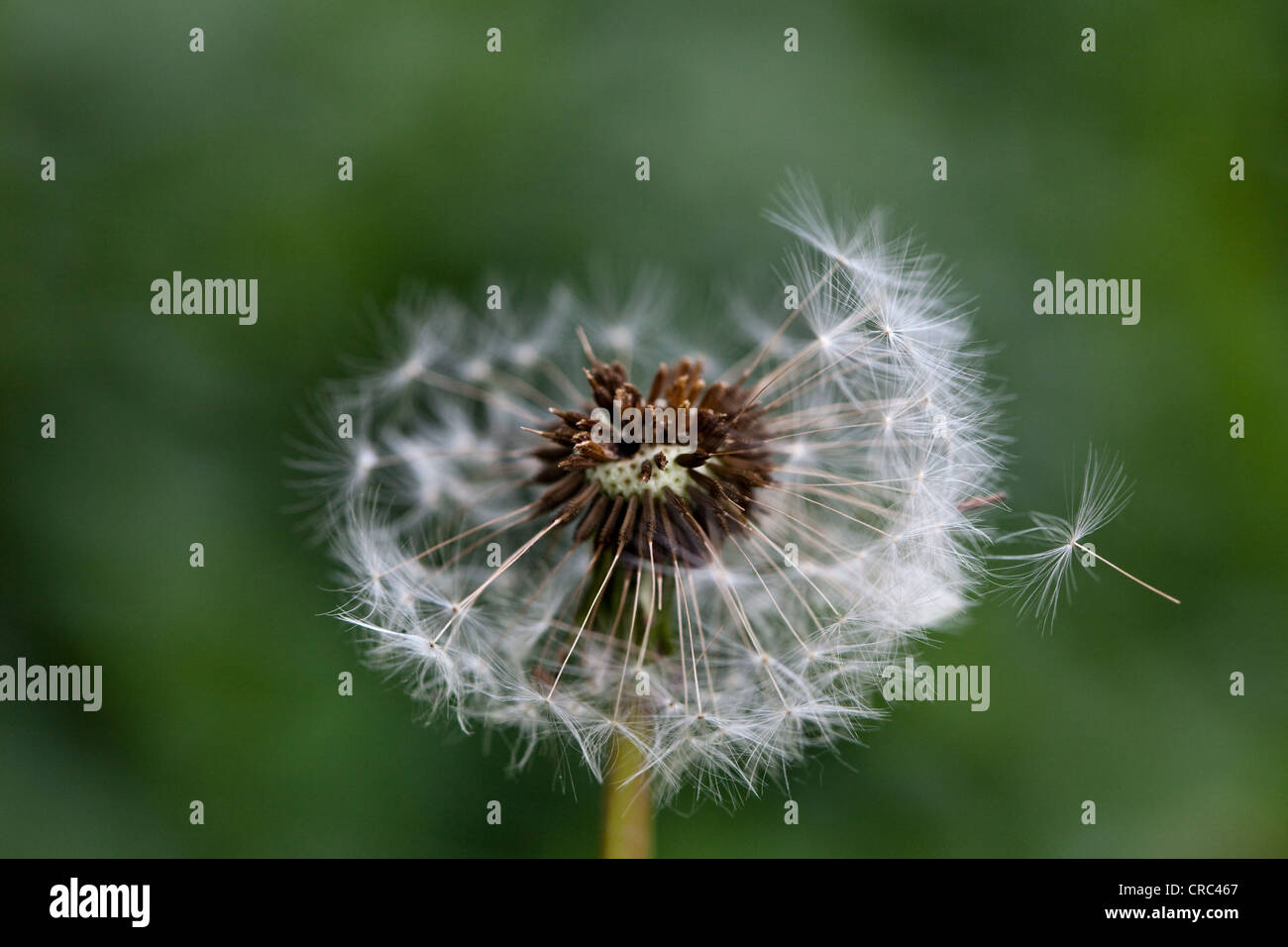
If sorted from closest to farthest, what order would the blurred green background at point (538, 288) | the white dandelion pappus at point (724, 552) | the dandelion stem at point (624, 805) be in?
the dandelion stem at point (624, 805)
the white dandelion pappus at point (724, 552)
the blurred green background at point (538, 288)

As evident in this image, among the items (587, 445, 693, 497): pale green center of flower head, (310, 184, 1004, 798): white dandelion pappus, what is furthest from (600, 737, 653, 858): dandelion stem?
(587, 445, 693, 497): pale green center of flower head

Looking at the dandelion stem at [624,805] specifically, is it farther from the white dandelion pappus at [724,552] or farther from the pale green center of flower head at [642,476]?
the pale green center of flower head at [642,476]

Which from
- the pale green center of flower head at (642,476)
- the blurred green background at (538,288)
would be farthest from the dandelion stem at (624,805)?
the blurred green background at (538,288)

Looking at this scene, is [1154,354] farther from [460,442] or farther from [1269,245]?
[460,442]

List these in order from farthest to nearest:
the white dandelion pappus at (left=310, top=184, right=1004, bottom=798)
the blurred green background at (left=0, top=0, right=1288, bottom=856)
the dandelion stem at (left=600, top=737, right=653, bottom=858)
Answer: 1. the blurred green background at (left=0, top=0, right=1288, bottom=856)
2. the white dandelion pappus at (left=310, top=184, right=1004, bottom=798)
3. the dandelion stem at (left=600, top=737, right=653, bottom=858)

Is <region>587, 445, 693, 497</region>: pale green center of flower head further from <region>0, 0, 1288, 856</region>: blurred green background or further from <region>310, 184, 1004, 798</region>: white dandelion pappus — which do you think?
<region>0, 0, 1288, 856</region>: blurred green background

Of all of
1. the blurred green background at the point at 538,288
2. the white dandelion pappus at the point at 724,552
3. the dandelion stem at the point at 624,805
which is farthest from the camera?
the blurred green background at the point at 538,288

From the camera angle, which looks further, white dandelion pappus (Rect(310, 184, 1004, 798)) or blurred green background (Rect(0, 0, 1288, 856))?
blurred green background (Rect(0, 0, 1288, 856))
